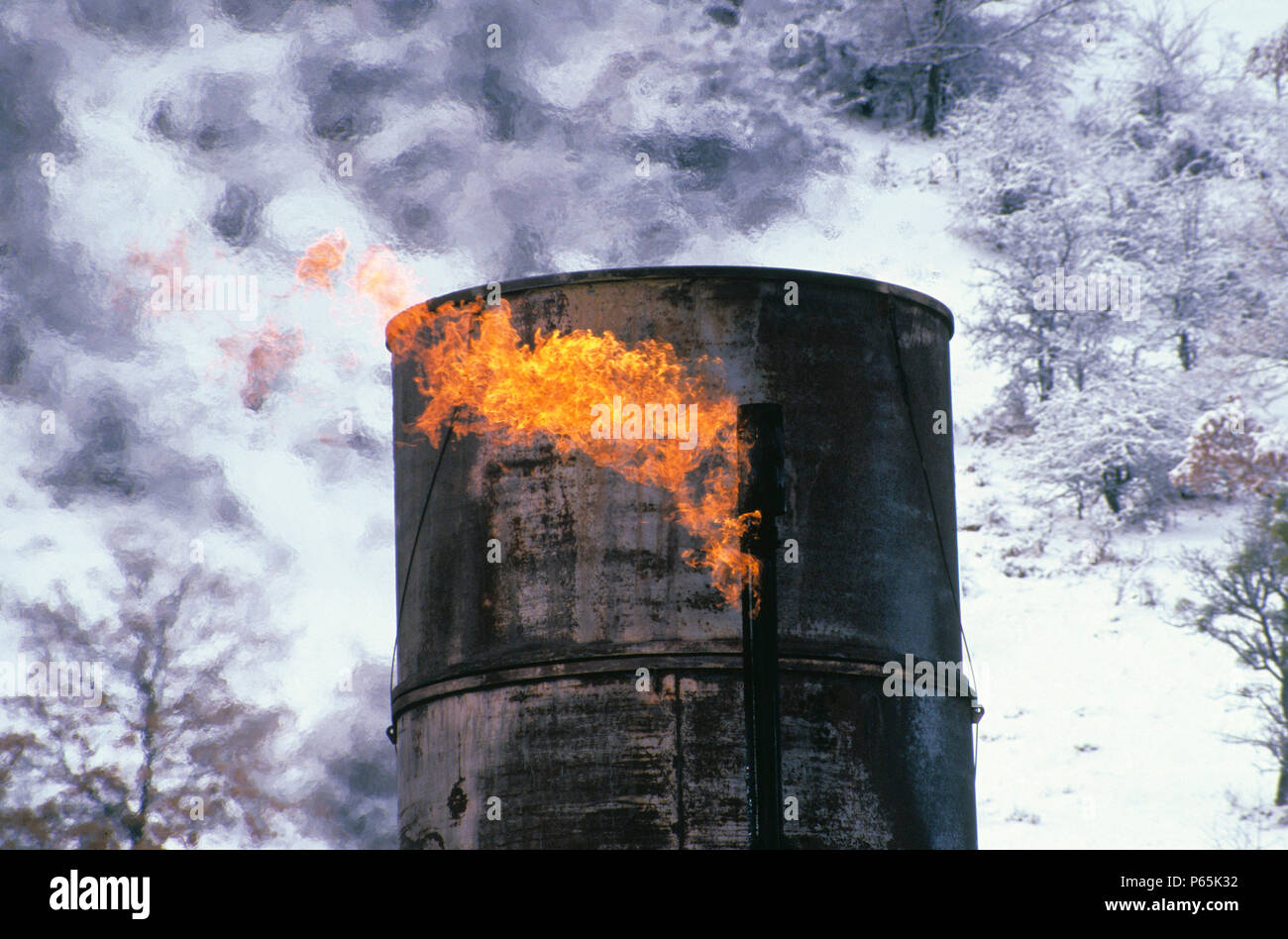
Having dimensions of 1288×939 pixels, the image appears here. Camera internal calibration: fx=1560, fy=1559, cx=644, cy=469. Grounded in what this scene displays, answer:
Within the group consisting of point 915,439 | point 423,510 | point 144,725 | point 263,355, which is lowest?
point 144,725

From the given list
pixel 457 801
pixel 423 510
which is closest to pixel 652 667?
pixel 457 801

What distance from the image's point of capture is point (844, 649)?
32.4 feet

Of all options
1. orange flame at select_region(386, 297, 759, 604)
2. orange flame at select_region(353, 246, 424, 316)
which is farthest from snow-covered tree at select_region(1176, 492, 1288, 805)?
orange flame at select_region(386, 297, 759, 604)

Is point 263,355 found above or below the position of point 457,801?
above

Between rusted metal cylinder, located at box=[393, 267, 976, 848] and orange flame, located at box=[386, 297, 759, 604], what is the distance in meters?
0.10

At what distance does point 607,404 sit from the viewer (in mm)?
10008

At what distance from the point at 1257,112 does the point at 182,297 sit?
33.5m


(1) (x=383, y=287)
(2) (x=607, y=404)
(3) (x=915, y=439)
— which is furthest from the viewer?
(1) (x=383, y=287)

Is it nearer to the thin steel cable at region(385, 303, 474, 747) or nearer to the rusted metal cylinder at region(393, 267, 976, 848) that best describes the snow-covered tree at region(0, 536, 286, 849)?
the thin steel cable at region(385, 303, 474, 747)

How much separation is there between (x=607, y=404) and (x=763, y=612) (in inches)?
71.9

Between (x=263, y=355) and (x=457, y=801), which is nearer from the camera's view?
(x=457, y=801)

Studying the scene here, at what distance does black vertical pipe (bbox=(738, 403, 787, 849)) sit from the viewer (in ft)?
29.5

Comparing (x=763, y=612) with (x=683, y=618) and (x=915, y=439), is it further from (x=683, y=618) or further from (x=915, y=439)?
(x=915, y=439)
